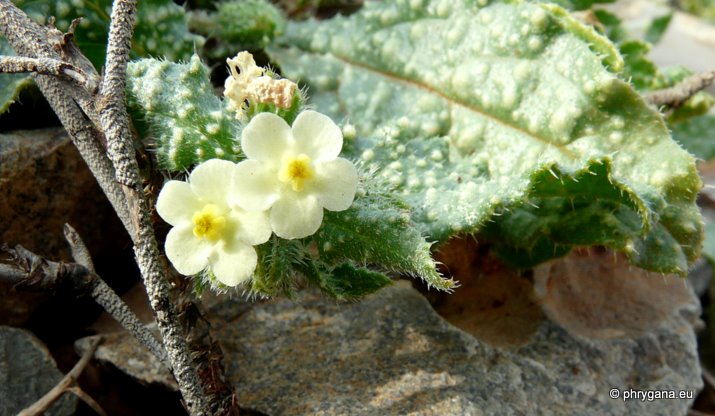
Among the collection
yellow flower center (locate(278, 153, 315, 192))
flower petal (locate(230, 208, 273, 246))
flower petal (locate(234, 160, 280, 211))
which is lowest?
flower petal (locate(230, 208, 273, 246))

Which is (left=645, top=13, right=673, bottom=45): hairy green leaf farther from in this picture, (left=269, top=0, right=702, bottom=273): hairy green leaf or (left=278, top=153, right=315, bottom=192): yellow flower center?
(left=278, top=153, right=315, bottom=192): yellow flower center

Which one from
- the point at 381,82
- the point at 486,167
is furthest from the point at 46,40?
the point at 486,167

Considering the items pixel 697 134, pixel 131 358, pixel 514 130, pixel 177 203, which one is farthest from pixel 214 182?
pixel 697 134

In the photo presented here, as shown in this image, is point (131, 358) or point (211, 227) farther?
point (131, 358)

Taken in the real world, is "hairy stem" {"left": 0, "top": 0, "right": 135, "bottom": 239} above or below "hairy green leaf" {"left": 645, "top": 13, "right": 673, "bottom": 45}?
above

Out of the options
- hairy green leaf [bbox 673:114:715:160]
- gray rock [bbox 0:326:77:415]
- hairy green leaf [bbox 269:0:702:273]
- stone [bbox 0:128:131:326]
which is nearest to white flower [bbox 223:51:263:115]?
hairy green leaf [bbox 269:0:702:273]

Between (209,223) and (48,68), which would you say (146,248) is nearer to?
(209,223)
